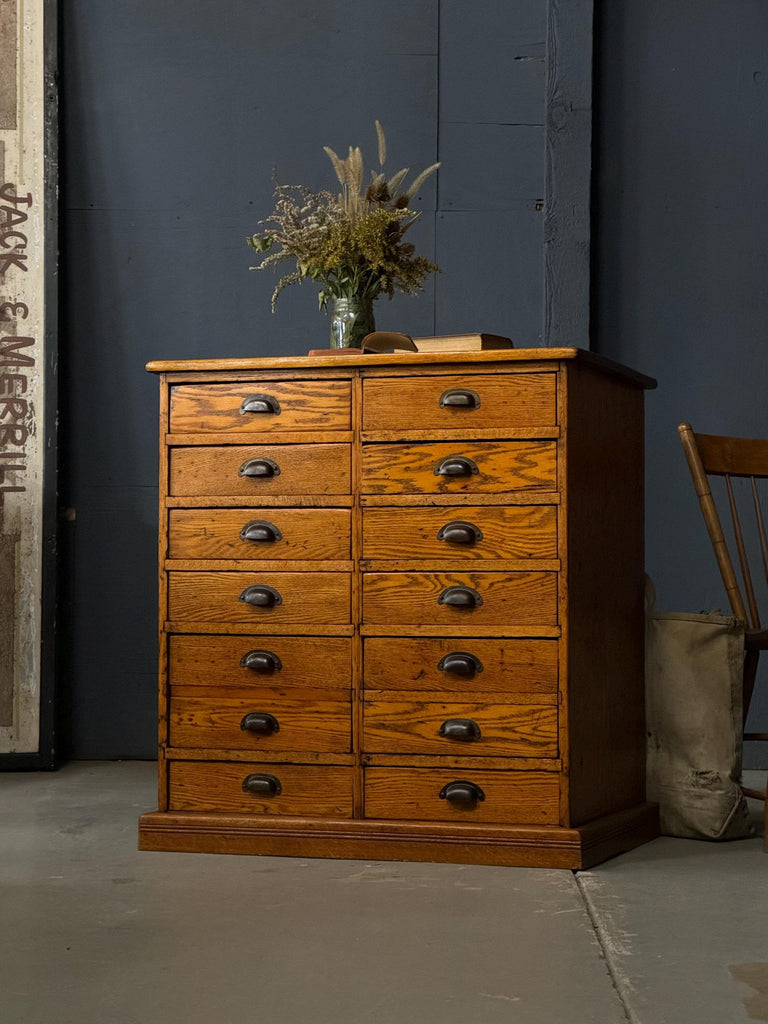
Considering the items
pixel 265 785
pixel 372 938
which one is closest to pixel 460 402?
pixel 265 785

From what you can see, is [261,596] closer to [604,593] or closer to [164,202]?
[604,593]

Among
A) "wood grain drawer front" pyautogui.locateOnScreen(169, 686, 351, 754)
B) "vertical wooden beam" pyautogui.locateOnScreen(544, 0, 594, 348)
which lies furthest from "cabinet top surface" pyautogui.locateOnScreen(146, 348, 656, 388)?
"vertical wooden beam" pyautogui.locateOnScreen(544, 0, 594, 348)

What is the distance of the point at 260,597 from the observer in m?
2.76

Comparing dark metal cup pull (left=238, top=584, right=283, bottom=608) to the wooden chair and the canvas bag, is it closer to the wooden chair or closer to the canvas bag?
the canvas bag

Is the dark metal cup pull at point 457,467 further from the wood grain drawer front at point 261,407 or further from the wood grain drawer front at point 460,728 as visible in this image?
the wood grain drawer front at point 460,728

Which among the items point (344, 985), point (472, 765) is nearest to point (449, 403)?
point (472, 765)

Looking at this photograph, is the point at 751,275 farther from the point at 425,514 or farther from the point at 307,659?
the point at 307,659

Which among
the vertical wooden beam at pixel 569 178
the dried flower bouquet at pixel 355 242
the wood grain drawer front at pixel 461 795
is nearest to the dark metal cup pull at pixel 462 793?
the wood grain drawer front at pixel 461 795

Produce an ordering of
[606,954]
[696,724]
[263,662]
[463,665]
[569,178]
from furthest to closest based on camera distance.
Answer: [569,178], [696,724], [263,662], [463,665], [606,954]

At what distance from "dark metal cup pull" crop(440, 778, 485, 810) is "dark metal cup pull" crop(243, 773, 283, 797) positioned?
38 centimetres

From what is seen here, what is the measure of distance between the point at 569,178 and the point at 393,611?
65.6 inches

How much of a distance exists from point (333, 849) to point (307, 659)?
42 cm

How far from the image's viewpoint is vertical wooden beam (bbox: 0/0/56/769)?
12.0 feet

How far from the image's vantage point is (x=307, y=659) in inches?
108
